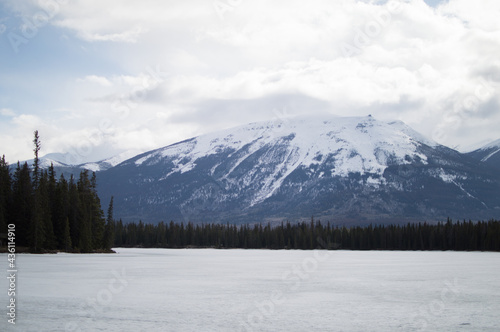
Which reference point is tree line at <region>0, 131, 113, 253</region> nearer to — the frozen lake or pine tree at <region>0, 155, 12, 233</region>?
pine tree at <region>0, 155, 12, 233</region>

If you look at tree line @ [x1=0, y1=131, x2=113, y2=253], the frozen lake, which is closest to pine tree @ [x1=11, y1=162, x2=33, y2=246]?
tree line @ [x1=0, y1=131, x2=113, y2=253]

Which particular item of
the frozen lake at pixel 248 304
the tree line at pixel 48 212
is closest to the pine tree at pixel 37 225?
the tree line at pixel 48 212

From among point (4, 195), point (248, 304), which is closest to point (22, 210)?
point (4, 195)

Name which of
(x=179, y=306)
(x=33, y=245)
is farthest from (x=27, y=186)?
(x=179, y=306)

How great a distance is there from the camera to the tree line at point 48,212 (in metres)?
108

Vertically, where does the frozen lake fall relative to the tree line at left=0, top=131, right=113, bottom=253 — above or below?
below

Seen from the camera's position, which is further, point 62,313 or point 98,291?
point 98,291

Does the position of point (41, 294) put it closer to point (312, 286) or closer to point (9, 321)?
point (9, 321)

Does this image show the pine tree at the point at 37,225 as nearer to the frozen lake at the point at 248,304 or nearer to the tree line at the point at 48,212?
the tree line at the point at 48,212

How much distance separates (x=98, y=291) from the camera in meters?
47.2

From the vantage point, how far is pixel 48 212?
111812 mm

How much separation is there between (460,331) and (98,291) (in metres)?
29.6

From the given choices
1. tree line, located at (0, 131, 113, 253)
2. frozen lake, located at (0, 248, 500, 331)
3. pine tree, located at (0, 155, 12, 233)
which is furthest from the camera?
tree line, located at (0, 131, 113, 253)

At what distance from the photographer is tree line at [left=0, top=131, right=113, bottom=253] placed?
108 metres
